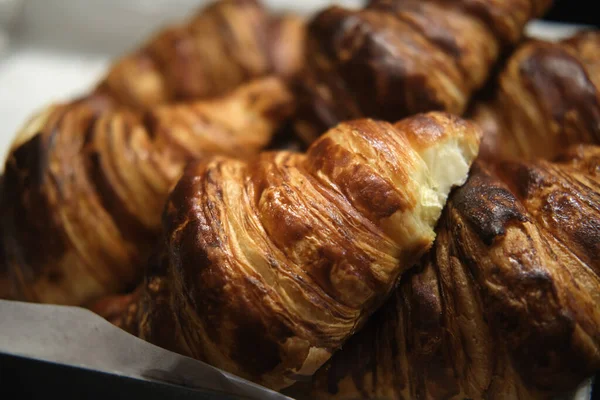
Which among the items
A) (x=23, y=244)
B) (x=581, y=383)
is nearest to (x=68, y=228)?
(x=23, y=244)

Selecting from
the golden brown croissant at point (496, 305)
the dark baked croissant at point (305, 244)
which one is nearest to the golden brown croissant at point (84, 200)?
the dark baked croissant at point (305, 244)

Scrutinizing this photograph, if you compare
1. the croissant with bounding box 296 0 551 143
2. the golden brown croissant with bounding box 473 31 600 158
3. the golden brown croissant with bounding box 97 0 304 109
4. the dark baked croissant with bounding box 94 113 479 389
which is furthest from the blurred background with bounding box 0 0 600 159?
the dark baked croissant with bounding box 94 113 479 389

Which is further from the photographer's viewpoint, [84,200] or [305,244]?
[84,200]

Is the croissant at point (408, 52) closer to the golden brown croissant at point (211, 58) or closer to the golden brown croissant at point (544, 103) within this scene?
the golden brown croissant at point (544, 103)

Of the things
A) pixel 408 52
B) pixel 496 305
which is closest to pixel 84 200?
pixel 408 52

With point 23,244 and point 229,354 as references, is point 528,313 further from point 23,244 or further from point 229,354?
point 23,244

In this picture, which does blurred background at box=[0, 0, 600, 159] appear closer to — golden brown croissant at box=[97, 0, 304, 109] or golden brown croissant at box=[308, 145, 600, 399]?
golden brown croissant at box=[97, 0, 304, 109]

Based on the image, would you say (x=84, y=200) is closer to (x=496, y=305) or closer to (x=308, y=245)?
(x=308, y=245)
